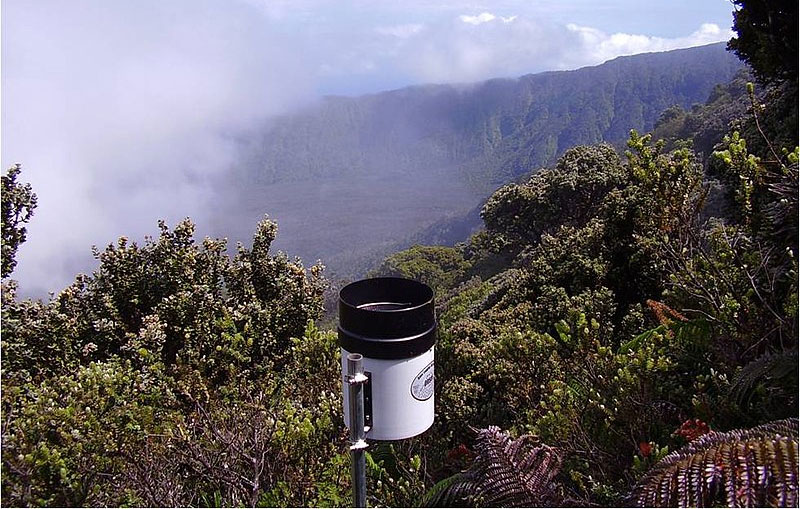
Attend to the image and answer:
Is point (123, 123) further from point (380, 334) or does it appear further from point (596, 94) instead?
point (380, 334)

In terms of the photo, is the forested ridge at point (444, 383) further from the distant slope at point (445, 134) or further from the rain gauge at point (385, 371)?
the distant slope at point (445, 134)

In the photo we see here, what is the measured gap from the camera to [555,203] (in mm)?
12258

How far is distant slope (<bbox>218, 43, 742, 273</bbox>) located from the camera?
49.9 m

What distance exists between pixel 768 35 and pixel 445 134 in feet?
196

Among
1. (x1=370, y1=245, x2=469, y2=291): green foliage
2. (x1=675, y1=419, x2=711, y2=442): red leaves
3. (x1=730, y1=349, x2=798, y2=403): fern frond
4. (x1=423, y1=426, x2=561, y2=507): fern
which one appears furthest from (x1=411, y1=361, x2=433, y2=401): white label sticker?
(x1=370, y1=245, x2=469, y2=291): green foliage

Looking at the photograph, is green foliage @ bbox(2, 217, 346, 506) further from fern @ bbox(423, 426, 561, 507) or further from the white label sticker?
the white label sticker

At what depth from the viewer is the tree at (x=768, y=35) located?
4516 mm

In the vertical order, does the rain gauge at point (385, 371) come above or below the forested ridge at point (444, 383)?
above

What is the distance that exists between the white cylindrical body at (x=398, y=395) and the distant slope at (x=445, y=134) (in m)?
43.8

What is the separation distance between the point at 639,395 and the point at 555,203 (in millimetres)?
10049

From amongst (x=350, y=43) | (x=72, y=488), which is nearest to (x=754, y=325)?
(x=72, y=488)

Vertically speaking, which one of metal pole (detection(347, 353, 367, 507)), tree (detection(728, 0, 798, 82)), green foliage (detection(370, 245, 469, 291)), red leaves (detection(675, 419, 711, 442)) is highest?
tree (detection(728, 0, 798, 82))

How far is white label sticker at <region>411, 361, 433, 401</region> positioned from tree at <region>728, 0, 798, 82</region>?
4.19m

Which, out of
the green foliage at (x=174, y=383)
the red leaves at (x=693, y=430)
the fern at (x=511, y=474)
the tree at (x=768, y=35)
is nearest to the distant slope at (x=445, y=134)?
the tree at (x=768, y=35)
